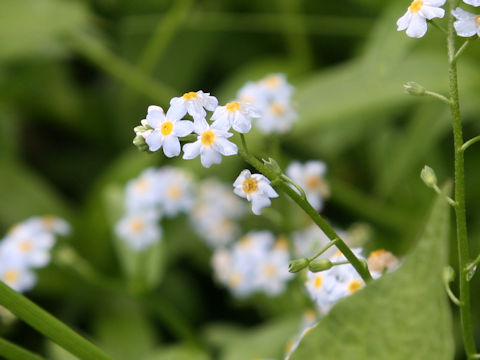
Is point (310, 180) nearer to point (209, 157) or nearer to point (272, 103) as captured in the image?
point (272, 103)

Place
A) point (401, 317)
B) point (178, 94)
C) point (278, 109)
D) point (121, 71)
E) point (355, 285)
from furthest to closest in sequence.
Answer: point (178, 94)
point (121, 71)
point (278, 109)
point (355, 285)
point (401, 317)

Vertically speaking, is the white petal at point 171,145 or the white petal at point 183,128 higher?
the white petal at point 183,128

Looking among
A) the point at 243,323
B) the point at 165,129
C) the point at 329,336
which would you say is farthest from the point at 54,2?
the point at 329,336

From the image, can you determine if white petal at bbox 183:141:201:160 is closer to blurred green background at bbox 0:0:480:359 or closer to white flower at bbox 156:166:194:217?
blurred green background at bbox 0:0:480:359

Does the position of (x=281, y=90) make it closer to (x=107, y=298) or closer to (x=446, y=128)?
(x=446, y=128)

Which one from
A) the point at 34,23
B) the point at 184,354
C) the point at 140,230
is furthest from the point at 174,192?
the point at 34,23

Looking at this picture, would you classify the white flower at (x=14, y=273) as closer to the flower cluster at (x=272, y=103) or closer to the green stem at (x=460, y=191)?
the flower cluster at (x=272, y=103)

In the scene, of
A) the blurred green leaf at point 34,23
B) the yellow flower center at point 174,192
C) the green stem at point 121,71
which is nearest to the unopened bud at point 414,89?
the yellow flower center at point 174,192
